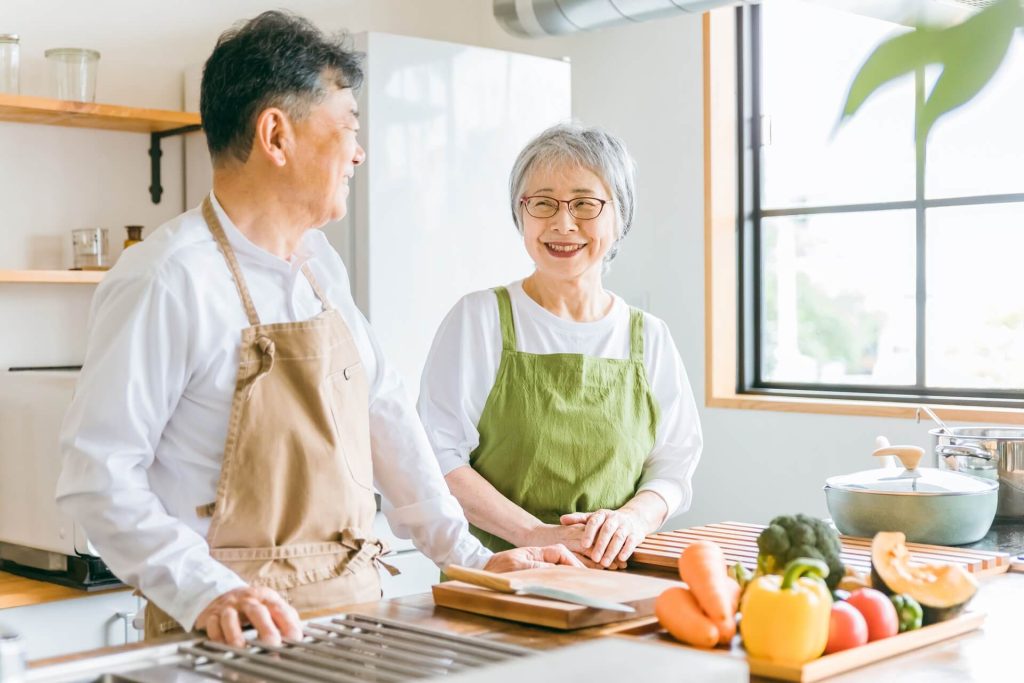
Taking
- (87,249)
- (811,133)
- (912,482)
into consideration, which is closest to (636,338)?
(912,482)

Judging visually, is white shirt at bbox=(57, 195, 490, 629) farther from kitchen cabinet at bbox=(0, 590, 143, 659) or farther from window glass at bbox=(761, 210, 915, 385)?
window glass at bbox=(761, 210, 915, 385)

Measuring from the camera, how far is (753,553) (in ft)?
5.51

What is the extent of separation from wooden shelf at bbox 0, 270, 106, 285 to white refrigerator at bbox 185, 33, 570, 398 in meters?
0.52

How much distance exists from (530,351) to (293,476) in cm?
70

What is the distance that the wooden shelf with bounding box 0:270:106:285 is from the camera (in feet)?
9.71

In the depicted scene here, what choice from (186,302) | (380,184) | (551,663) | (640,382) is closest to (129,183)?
(380,184)

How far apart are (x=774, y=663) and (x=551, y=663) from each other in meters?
0.52

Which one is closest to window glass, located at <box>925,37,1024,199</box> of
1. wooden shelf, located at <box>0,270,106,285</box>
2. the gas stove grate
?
the gas stove grate

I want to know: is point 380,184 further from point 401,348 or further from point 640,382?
point 640,382

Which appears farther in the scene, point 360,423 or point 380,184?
point 380,184

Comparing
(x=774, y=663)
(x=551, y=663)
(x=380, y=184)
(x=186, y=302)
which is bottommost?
(x=774, y=663)

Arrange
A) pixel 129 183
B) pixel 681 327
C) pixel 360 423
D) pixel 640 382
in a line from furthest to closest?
pixel 681 327 → pixel 129 183 → pixel 640 382 → pixel 360 423

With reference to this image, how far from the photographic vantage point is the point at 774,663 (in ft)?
3.59

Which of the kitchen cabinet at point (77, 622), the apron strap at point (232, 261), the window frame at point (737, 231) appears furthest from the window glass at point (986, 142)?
the kitchen cabinet at point (77, 622)
